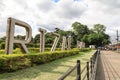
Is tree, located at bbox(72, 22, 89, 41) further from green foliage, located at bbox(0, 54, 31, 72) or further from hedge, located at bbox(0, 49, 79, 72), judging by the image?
green foliage, located at bbox(0, 54, 31, 72)

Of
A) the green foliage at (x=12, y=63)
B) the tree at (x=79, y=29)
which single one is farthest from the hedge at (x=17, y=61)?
the tree at (x=79, y=29)

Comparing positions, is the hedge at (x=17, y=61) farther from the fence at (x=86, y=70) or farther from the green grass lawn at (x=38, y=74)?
the fence at (x=86, y=70)

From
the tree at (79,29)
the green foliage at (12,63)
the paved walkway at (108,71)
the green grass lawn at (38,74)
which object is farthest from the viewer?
the tree at (79,29)

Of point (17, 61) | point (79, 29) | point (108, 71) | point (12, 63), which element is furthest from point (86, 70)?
point (79, 29)

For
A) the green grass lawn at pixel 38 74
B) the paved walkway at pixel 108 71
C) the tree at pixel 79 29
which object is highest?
the tree at pixel 79 29

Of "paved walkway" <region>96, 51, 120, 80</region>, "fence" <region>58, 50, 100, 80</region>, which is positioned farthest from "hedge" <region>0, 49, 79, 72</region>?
"paved walkway" <region>96, 51, 120, 80</region>

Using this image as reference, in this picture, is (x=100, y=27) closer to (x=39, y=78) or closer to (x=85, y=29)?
(x=85, y=29)

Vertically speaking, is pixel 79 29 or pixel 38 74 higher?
pixel 79 29

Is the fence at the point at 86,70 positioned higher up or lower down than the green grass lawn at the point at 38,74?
higher up

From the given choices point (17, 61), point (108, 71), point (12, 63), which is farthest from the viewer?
point (108, 71)

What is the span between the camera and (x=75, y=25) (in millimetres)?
112250

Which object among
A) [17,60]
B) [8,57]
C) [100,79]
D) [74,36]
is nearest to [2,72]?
[8,57]

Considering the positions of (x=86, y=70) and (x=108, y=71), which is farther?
(x=108, y=71)

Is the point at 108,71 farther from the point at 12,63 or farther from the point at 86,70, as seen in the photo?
the point at 12,63
